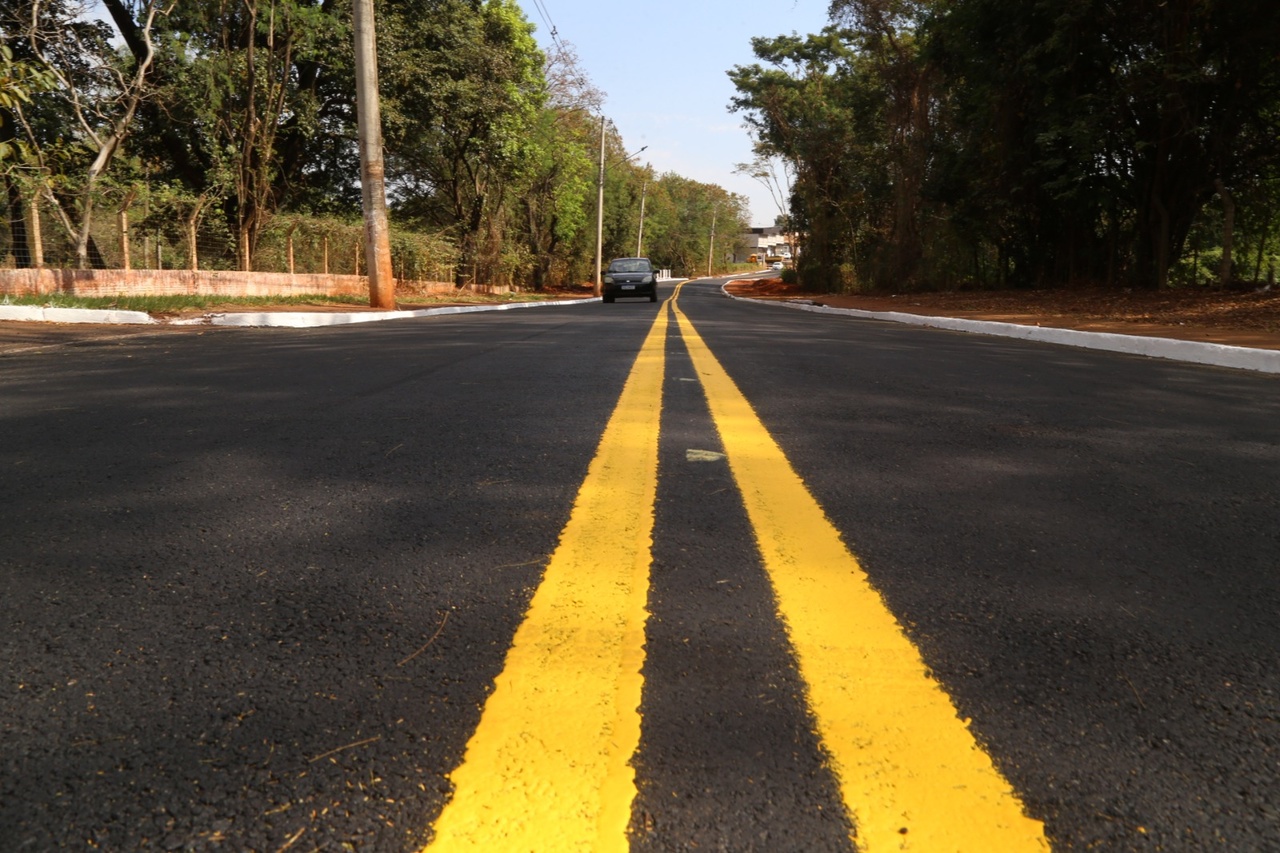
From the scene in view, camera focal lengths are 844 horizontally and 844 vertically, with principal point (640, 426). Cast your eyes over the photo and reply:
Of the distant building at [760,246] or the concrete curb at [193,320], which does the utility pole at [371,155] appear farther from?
the distant building at [760,246]

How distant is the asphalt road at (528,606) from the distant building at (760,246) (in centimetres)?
13855

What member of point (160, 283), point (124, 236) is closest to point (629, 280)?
point (160, 283)

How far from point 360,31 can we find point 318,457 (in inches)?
547

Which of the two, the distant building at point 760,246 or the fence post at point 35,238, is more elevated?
the distant building at point 760,246

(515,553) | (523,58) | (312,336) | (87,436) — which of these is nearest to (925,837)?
(515,553)

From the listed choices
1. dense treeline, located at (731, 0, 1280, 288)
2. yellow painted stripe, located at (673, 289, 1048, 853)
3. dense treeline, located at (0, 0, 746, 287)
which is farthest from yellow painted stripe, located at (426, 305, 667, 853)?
dense treeline, located at (731, 0, 1280, 288)

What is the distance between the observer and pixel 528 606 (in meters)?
1.76

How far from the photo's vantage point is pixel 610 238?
6206 centimetres

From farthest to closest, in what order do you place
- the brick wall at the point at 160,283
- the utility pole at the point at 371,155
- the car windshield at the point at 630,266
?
the car windshield at the point at 630,266 → the utility pole at the point at 371,155 → the brick wall at the point at 160,283

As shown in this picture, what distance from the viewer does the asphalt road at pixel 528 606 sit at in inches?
A: 44.9

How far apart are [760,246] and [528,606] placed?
7452 inches

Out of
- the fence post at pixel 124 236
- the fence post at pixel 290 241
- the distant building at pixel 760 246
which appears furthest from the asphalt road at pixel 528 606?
the distant building at pixel 760 246

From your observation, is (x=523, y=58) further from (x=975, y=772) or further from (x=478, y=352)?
(x=975, y=772)

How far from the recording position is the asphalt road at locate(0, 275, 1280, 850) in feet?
3.74
